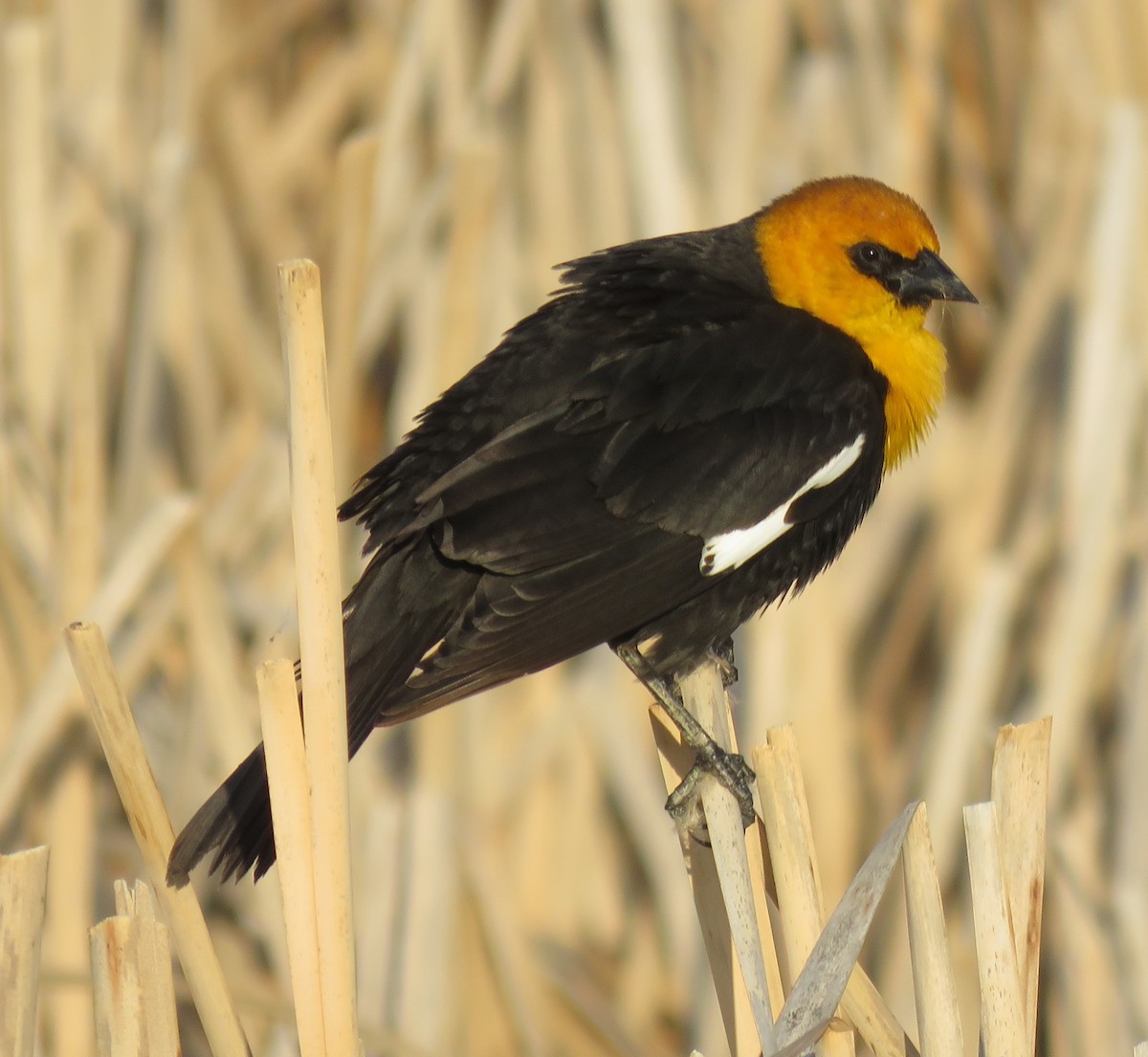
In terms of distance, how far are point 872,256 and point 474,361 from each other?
3.03 feet

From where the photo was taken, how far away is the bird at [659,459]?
6.33ft

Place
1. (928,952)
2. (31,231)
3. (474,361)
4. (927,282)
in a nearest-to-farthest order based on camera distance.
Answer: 1. (928,952)
2. (927,282)
3. (31,231)
4. (474,361)

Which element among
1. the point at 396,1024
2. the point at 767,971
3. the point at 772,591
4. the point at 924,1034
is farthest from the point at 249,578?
the point at 924,1034

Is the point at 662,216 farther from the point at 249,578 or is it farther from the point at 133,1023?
the point at 133,1023

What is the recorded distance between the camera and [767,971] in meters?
1.67

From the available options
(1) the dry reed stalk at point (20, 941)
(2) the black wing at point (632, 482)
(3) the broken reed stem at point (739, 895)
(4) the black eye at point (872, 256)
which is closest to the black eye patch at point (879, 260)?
(4) the black eye at point (872, 256)

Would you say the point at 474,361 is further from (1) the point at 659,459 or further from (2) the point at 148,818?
(2) the point at 148,818

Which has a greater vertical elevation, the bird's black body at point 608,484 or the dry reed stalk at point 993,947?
the bird's black body at point 608,484

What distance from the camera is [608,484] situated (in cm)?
207

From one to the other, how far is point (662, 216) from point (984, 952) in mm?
1897

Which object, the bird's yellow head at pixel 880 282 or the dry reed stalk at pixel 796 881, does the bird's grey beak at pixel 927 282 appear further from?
the dry reed stalk at pixel 796 881

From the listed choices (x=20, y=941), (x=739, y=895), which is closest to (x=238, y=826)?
(x=20, y=941)

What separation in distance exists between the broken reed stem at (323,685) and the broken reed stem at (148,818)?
0.38ft

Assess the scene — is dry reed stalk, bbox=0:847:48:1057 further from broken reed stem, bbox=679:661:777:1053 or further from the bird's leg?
the bird's leg
